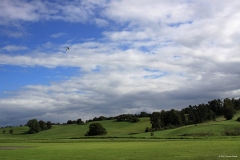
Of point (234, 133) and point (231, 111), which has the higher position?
point (231, 111)

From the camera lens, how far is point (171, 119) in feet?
533

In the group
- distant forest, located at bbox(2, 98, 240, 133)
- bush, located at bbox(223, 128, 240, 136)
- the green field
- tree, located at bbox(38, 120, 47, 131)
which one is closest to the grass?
the green field

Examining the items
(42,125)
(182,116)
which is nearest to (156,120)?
(182,116)

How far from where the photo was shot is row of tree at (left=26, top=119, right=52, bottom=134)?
181625mm

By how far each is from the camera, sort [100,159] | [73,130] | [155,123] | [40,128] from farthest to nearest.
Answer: [40,128] → [73,130] → [155,123] → [100,159]

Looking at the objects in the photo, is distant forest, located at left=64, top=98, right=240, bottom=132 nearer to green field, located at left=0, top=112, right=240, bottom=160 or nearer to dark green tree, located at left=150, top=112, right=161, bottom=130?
dark green tree, located at left=150, top=112, right=161, bottom=130

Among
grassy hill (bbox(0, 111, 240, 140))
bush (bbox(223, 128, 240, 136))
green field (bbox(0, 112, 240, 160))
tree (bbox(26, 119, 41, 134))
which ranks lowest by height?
bush (bbox(223, 128, 240, 136))

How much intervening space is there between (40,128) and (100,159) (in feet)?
550

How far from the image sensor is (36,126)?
183000 mm

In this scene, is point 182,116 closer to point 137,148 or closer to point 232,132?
point 232,132

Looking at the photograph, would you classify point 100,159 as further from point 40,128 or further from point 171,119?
point 40,128

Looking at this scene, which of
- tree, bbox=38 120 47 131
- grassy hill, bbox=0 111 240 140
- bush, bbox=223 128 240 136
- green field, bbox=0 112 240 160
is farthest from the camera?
tree, bbox=38 120 47 131

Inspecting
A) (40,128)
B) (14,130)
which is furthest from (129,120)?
(14,130)

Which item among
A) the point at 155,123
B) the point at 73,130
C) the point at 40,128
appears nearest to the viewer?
the point at 155,123
